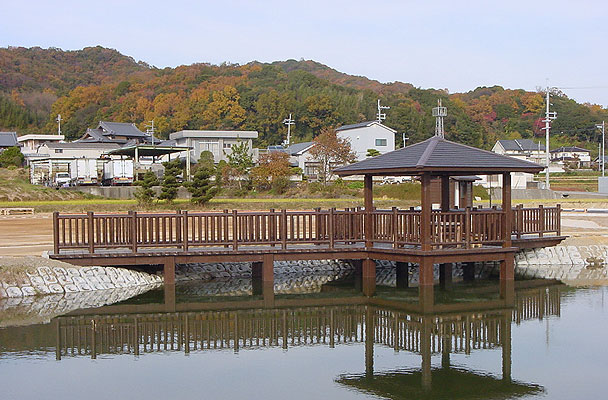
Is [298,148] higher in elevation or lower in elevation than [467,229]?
higher

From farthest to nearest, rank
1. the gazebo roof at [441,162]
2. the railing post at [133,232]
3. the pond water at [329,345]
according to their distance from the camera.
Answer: the railing post at [133,232] → the gazebo roof at [441,162] → the pond water at [329,345]

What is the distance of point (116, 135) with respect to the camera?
68.8m

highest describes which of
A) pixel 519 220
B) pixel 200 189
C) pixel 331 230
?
pixel 200 189

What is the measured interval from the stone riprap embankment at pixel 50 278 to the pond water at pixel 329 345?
1.07m

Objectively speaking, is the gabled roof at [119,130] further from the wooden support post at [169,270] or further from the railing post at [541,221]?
the railing post at [541,221]

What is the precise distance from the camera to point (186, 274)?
59.5 feet

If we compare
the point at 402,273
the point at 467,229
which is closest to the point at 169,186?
the point at 402,273

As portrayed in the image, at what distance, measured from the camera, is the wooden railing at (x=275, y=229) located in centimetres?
1623

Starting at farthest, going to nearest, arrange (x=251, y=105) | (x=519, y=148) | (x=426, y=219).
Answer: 1. (x=251, y=105)
2. (x=519, y=148)
3. (x=426, y=219)

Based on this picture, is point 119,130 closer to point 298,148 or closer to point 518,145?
point 298,148

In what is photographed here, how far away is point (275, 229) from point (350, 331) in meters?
4.49

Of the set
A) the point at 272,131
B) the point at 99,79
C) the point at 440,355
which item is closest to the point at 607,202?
the point at 440,355

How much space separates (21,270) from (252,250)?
17.2 feet

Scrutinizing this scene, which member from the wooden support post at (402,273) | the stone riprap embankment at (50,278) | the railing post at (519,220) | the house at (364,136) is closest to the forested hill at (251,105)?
the house at (364,136)
